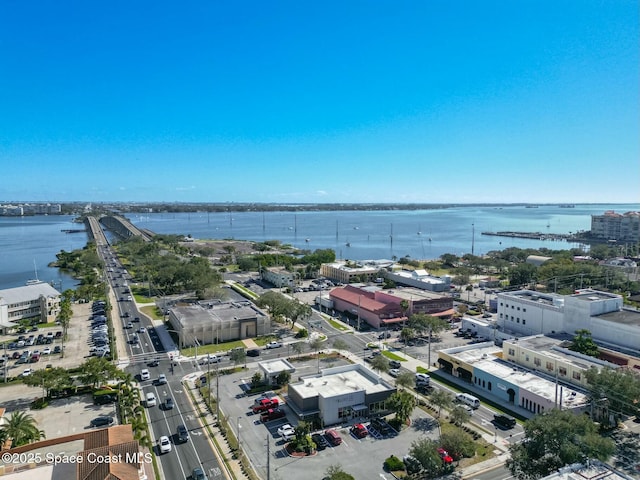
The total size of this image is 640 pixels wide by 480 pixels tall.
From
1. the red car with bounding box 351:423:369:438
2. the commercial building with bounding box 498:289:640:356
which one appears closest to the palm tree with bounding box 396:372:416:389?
the red car with bounding box 351:423:369:438

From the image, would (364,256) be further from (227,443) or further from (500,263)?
(227,443)

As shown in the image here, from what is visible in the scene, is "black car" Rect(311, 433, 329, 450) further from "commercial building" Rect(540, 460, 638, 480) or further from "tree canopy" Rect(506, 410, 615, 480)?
"commercial building" Rect(540, 460, 638, 480)

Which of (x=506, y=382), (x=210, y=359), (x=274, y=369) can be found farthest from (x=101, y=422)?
(x=506, y=382)

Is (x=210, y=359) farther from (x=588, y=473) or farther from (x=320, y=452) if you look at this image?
(x=588, y=473)

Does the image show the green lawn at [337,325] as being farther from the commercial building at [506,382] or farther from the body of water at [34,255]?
the body of water at [34,255]

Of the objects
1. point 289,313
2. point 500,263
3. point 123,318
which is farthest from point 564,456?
point 500,263

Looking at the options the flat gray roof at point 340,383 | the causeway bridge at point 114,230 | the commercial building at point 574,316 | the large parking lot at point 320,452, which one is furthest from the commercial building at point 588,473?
the causeway bridge at point 114,230

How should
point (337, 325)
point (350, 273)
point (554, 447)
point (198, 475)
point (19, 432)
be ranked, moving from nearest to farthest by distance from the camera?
point (554, 447) → point (198, 475) → point (19, 432) → point (337, 325) → point (350, 273)
